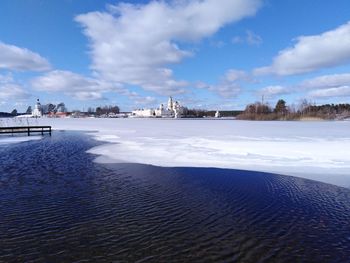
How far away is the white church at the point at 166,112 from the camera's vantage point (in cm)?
16325

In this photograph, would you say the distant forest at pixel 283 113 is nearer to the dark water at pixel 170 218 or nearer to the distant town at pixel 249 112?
the distant town at pixel 249 112

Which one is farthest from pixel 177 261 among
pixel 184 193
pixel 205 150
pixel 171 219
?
pixel 205 150

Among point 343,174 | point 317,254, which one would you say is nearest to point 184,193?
point 317,254

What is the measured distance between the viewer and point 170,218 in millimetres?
6168

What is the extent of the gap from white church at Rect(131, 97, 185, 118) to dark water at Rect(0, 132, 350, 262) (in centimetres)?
14685

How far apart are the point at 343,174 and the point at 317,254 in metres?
6.20

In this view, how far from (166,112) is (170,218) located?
163 meters

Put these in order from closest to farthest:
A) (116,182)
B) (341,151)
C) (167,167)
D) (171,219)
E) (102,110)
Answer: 1. (171,219)
2. (116,182)
3. (167,167)
4. (341,151)
5. (102,110)

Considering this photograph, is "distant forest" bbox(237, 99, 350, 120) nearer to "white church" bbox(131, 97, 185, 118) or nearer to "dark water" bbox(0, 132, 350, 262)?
"white church" bbox(131, 97, 185, 118)

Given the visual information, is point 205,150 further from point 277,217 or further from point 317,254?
point 317,254

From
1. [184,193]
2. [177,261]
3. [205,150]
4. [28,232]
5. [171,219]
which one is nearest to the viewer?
[177,261]

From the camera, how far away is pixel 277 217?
6.38 m

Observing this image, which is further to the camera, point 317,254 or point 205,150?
point 205,150

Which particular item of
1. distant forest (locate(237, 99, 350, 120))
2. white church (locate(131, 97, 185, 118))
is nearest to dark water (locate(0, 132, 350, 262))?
distant forest (locate(237, 99, 350, 120))
